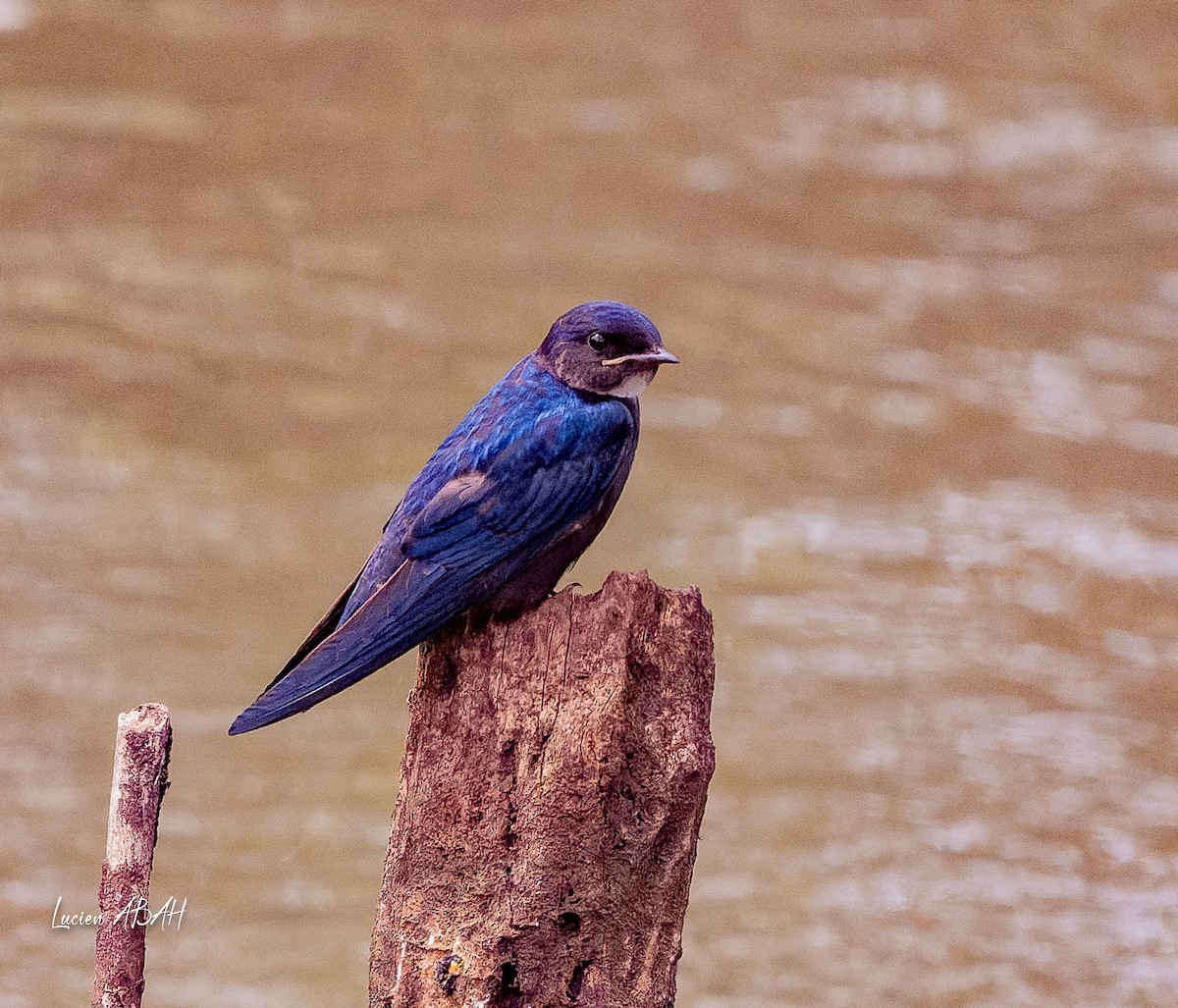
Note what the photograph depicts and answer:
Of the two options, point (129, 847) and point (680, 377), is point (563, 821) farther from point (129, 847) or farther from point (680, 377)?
point (680, 377)

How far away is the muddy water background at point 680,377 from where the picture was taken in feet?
27.9

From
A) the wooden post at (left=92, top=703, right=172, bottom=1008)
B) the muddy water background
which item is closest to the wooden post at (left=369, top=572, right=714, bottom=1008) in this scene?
the wooden post at (left=92, top=703, right=172, bottom=1008)

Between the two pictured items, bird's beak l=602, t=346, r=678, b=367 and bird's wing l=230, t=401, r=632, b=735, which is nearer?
bird's wing l=230, t=401, r=632, b=735

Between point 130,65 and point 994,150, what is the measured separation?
5146 millimetres

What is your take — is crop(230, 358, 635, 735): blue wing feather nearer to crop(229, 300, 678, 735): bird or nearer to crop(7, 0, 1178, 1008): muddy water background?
crop(229, 300, 678, 735): bird

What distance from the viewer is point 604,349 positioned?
4.17 meters

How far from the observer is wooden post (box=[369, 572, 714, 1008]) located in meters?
3.42

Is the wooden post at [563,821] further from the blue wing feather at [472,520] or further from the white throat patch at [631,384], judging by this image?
the white throat patch at [631,384]

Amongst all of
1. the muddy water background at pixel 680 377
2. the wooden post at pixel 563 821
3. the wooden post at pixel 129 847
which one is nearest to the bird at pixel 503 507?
the wooden post at pixel 563 821

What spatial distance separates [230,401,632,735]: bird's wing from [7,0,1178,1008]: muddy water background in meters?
4.41

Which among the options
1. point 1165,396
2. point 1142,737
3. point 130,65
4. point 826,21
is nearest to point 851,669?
point 1142,737

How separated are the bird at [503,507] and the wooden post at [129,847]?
82cm

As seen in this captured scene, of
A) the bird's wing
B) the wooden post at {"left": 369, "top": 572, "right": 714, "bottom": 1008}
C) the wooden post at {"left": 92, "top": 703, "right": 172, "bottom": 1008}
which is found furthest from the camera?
the bird's wing

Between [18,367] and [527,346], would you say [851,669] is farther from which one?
[18,367]
